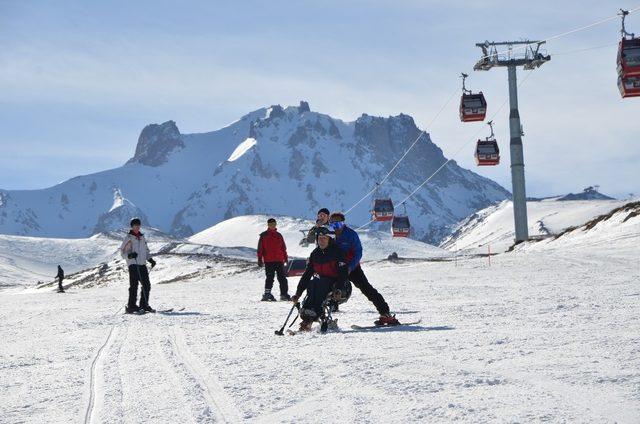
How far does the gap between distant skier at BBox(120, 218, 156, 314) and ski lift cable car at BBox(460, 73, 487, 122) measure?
2971 centimetres

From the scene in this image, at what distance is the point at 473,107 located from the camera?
43.6 meters

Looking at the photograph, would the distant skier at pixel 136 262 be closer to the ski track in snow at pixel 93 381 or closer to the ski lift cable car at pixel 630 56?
the ski track in snow at pixel 93 381

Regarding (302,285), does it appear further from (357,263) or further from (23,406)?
(23,406)

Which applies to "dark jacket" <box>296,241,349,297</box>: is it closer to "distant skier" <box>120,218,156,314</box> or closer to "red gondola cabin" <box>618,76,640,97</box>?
A: "distant skier" <box>120,218,156,314</box>

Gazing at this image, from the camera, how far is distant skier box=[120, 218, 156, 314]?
16047mm

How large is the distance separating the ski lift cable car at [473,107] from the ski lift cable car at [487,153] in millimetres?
2007

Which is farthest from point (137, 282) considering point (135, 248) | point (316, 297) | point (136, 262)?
point (316, 297)

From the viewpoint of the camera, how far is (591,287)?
1549cm

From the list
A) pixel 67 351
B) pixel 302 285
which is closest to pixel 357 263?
pixel 302 285

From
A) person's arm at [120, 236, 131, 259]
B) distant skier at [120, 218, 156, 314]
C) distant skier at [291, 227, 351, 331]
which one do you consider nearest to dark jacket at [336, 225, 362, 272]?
distant skier at [291, 227, 351, 331]

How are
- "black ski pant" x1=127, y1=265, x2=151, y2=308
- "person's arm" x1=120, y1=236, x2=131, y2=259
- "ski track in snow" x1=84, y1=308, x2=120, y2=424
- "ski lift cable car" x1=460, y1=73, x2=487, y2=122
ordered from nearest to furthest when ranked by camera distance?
"ski track in snow" x1=84, y1=308, x2=120, y2=424, "person's arm" x1=120, y1=236, x2=131, y2=259, "black ski pant" x1=127, y1=265, x2=151, y2=308, "ski lift cable car" x1=460, y1=73, x2=487, y2=122

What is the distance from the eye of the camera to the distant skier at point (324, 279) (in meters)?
11.2

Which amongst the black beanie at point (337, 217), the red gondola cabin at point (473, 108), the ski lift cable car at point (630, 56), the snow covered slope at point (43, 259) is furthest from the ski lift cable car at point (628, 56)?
the snow covered slope at point (43, 259)

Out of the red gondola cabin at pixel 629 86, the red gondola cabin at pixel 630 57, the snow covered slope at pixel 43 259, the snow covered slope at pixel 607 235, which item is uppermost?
the red gondola cabin at pixel 630 57
